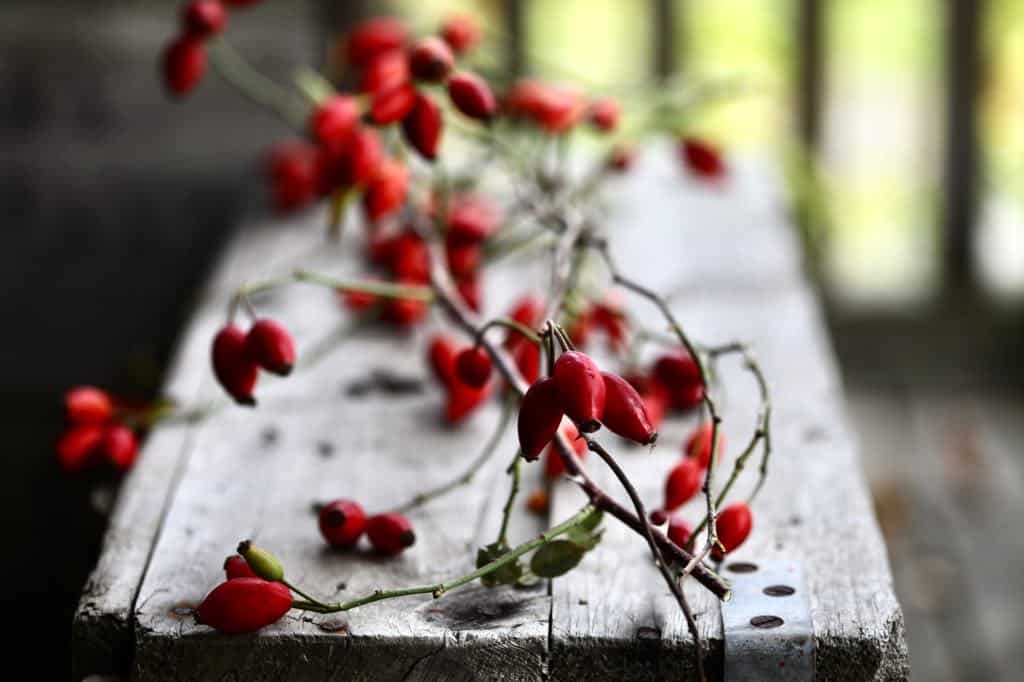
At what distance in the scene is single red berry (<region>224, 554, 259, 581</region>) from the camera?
2.48ft

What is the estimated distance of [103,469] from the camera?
1.07 meters

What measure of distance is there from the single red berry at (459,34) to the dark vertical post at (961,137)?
202cm

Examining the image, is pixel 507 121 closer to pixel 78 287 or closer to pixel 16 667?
pixel 78 287

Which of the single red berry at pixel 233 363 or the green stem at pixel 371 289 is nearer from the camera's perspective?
the single red berry at pixel 233 363

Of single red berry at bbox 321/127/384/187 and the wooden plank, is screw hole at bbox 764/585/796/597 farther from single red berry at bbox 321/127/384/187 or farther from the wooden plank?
single red berry at bbox 321/127/384/187

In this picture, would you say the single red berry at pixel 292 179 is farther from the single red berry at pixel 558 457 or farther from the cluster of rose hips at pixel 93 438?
the single red berry at pixel 558 457

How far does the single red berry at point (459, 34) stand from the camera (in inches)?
50.3

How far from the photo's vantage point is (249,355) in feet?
2.92

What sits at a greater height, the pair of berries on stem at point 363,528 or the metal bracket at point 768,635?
the pair of berries on stem at point 363,528

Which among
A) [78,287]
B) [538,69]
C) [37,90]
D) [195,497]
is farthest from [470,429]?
[538,69]

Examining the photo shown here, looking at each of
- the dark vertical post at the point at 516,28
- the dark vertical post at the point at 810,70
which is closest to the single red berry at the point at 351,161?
the dark vertical post at the point at 516,28

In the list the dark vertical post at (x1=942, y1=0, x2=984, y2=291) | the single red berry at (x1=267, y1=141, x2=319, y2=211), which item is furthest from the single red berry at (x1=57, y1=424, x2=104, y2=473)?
the dark vertical post at (x1=942, y1=0, x2=984, y2=291)

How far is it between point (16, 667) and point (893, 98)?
95.7 inches

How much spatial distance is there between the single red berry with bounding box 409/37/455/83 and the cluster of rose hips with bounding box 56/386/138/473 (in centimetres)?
34
